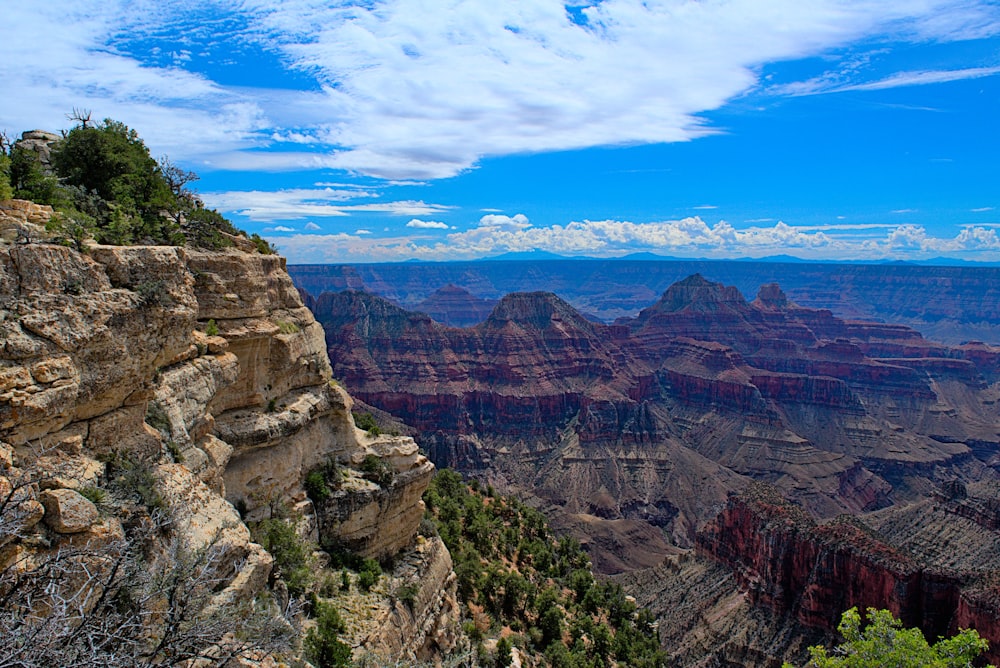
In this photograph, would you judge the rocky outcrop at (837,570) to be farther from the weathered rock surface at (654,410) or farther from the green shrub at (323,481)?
the green shrub at (323,481)

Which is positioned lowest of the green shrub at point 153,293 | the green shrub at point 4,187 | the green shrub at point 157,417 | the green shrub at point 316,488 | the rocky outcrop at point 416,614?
the rocky outcrop at point 416,614

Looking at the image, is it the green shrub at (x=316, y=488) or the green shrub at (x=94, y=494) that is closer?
the green shrub at (x=94, y=494)

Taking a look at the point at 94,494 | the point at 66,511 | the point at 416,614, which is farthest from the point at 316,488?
the point at 66,511

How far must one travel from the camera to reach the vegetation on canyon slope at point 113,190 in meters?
15.2

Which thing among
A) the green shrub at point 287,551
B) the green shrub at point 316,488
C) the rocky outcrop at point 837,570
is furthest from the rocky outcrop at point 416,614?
the rocky outcrop at point 837,570

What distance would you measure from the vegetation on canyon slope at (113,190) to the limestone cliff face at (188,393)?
4.09ft

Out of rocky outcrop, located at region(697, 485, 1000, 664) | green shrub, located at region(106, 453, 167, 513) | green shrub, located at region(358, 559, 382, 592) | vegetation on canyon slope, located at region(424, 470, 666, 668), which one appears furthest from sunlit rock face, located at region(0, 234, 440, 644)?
rocky outcrop, located at region(697, 485, 1000, 664)

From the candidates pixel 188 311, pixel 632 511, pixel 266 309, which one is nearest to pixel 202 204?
pixel 266 309

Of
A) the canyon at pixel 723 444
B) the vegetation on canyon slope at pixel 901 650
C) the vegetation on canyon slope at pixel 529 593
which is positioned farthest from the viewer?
the canyon at pixel 723 444

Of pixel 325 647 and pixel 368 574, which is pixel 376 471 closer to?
pixel 368 574

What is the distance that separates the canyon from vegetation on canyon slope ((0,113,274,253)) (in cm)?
3845

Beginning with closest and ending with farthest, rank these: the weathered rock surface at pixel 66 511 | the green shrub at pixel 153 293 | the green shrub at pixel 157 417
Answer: the weathered rock surface at pixel 66 511, the green shrub at pixel 153 293, the green shrub at pixel 157 417

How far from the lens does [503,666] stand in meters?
23.2

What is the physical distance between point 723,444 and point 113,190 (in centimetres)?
11008
